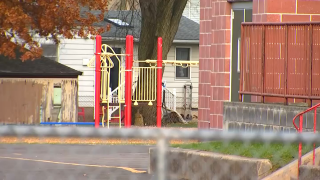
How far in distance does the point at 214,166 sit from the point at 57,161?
5.49m

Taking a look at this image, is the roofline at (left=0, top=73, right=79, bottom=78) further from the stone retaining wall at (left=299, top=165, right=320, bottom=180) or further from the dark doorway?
the stone retaining wall at (left=299, top=165, right=320, bottom=180)

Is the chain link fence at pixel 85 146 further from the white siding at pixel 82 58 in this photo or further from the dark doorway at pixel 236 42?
the white siding at pixel 82 58

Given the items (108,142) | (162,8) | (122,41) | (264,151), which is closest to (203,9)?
(264,151)

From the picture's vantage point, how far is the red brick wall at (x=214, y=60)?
1570 cm

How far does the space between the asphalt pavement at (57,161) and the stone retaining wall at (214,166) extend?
374 centimetres

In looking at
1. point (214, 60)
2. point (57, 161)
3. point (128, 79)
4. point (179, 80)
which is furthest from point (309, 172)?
point (179, 80)

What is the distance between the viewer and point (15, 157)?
507 cm

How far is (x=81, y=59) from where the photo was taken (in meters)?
33.4

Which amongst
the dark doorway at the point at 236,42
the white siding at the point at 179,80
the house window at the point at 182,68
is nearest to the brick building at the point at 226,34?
the dark doorway at the point at 236,42

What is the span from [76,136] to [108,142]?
46.4 inches

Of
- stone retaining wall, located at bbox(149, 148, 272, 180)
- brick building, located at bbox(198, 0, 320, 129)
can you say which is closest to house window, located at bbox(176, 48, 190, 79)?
brick building, located at bbox(198, 0, 320, 129)

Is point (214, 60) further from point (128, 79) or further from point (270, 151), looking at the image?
point (270, 151)

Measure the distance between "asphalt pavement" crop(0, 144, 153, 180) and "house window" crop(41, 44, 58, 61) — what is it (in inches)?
1089

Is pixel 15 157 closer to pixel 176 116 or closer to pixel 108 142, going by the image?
pixel 108 142
